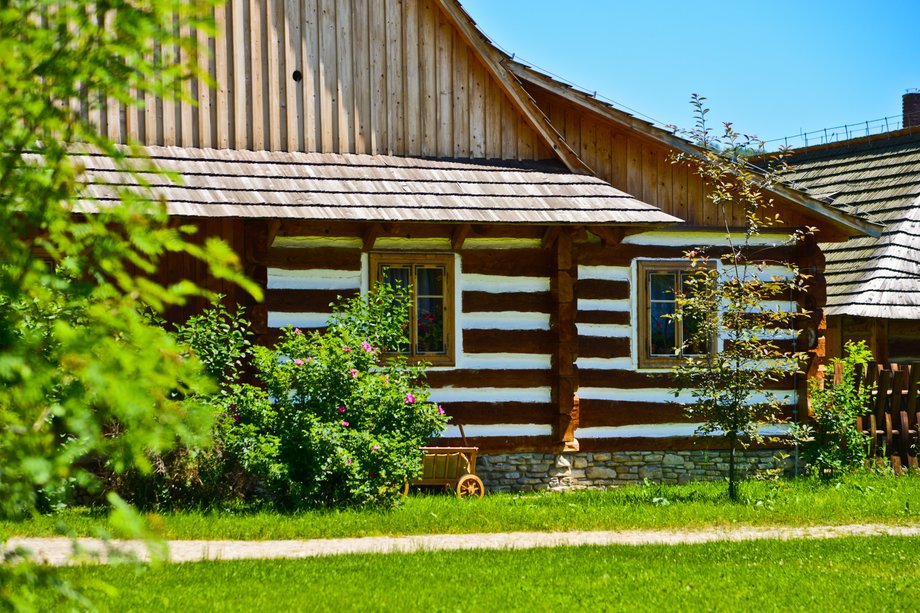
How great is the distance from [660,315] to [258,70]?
5674 millimetres

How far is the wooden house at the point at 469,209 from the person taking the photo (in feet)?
43.8

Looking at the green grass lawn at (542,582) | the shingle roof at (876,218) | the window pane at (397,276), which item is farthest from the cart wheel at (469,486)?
the shingle roof at (876,218)

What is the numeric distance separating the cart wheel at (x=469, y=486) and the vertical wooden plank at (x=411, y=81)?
3966mm

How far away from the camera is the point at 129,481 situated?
11.4 metres

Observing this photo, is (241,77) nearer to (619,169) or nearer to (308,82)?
(308,82)

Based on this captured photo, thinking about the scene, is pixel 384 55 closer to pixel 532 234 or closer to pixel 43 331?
pixel 532 234

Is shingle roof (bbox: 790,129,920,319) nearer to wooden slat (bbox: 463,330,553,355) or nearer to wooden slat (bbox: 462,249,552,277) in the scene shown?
wooden slat (bbox: 462,249,552,277)

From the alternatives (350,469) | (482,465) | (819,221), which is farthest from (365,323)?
(819,221)

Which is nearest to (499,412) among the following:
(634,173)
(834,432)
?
(634,173)

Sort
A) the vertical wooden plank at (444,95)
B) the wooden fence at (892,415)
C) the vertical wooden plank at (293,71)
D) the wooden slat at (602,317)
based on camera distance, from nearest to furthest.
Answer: the vertical wooden plank at (293,71)
the vertical wooden plank at (444,95)
the wooden slat at (602,317)
the wooden fence at (892,415)

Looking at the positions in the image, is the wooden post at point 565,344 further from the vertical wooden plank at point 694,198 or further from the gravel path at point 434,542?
the gravel path at point 434,542

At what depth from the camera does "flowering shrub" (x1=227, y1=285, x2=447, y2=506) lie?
11477mm

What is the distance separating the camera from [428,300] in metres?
14.1

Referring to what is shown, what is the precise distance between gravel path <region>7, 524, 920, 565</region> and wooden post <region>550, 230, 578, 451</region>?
2930 mm
